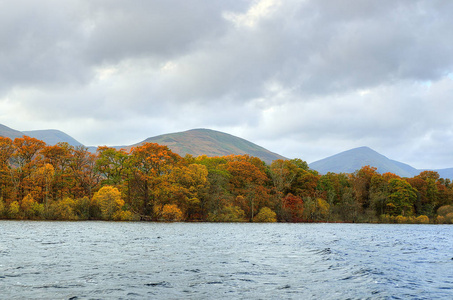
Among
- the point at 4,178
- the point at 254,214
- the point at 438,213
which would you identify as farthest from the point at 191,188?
the point at 438,213

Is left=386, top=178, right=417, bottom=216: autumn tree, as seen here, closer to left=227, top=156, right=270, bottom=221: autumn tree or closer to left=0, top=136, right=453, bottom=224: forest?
left=0, top=136, right=453, bottom=224: forest

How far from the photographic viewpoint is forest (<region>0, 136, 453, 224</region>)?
3999 inches

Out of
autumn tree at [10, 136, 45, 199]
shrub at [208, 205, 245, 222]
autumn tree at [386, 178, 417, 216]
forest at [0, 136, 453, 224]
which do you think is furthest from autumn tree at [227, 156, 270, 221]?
autumn tree at [10, 136, 45, 199]

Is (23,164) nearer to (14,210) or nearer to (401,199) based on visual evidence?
(14,210)

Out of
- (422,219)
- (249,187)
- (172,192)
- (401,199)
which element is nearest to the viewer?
(172,192)

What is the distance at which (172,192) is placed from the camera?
4158 inches

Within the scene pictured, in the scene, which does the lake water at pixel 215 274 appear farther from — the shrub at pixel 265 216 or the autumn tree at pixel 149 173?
the shrub at pixel 265 216

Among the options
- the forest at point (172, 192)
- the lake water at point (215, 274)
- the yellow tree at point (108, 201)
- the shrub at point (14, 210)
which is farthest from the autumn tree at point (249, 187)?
the lake water at point (215, 274)

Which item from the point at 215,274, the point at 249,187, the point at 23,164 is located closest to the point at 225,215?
the point at 249,187

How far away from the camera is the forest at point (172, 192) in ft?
333

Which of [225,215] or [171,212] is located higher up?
[171,212]

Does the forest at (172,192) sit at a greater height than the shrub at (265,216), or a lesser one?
greater

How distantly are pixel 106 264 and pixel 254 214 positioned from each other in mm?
96834

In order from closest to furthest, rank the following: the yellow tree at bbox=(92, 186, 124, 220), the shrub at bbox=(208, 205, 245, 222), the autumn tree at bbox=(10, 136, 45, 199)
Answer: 1. the yellow tree at bbox=(92, 186, 124, 220)
2. the autumn tree at bbox=(10, 136, 45, 199)
3. the shrub at bbox=(208, 205, 245, 222)
